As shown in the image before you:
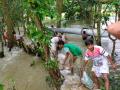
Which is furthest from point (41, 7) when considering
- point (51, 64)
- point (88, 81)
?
point (88, 81)

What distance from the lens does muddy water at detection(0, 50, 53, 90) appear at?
11.1 metres

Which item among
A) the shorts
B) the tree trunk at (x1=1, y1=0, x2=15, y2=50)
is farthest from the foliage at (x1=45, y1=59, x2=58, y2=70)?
the tree trunk at (x1=1, y1=0, x2=15, y2=50)

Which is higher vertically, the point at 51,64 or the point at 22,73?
the point at 51,64

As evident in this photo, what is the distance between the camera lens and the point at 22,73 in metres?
12.8

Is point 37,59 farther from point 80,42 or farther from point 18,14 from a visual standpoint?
point 18,14

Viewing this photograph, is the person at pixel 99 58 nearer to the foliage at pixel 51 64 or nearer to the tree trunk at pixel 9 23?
the foliage at pixel 51 64

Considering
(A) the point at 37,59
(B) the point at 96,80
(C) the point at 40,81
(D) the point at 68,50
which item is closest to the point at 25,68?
(A) the point at 37,59

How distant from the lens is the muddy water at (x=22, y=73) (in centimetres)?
1105

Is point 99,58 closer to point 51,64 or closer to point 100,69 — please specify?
point 100,69

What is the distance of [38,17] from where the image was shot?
8133mm

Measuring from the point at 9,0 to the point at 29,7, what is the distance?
361 inches

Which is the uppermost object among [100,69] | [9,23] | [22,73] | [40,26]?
[40,26]

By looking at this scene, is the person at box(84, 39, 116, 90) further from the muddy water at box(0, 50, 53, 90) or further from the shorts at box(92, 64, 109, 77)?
the muddy water at box(0, 50, 53, 90)

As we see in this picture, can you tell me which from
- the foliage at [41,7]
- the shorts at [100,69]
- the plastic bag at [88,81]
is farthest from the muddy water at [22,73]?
the foliage at [41,7]
